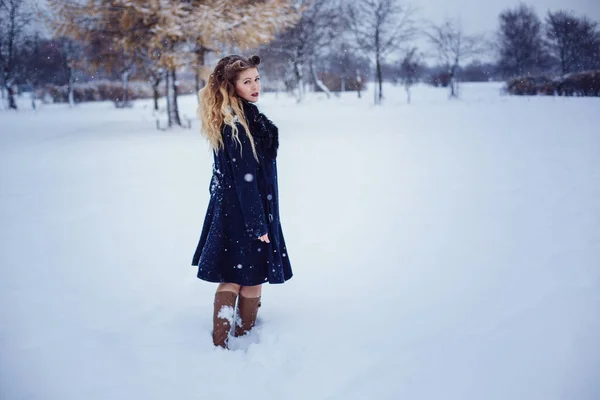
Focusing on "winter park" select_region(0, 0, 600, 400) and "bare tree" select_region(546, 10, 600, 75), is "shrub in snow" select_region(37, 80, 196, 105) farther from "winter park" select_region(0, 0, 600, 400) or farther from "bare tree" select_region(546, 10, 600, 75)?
"bare tree" select_region(546, 10, 600, 75)

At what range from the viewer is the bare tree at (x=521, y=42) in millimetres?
30375

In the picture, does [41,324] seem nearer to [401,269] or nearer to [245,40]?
[401,269]

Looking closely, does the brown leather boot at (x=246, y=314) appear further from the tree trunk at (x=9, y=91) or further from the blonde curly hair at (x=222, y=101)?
the tree trunk at (x=9, y=91)

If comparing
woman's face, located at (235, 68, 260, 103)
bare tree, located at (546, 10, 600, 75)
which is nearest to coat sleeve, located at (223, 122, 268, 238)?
woman's face, located at (235, 68, 260, 103)

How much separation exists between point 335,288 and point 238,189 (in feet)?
5.37

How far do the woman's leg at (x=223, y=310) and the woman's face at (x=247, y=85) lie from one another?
120cm

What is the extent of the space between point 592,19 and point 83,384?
76.8 ft

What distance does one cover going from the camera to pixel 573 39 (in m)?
21.1

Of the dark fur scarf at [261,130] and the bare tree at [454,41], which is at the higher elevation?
the bare tree at [454,41]

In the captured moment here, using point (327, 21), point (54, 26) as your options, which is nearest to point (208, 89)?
point (54, 26)

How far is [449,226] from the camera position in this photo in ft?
15.3

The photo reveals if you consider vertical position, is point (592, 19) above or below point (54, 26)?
above

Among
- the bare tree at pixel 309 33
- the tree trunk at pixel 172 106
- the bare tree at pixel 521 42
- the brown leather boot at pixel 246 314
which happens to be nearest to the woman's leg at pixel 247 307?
the brown leather boot at pixel 246 314

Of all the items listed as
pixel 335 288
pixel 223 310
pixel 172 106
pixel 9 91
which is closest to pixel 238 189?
pixel 223 310
